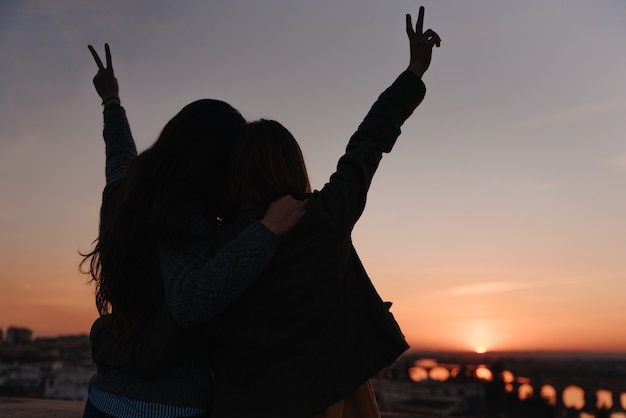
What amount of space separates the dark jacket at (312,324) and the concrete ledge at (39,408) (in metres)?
2.58

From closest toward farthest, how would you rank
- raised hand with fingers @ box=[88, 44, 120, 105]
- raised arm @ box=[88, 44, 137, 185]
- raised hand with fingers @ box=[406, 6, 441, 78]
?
raised hand with fingers @ box=[406, 6, 441, 78] → raised arm @ box=[88, 44, 137, 185] → raised hand with fingers @ box=[88, 44, 120, 105]

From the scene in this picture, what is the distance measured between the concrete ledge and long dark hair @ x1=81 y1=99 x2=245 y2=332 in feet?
7.82

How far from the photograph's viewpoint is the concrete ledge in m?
3.76

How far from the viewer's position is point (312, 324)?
5.16 ft

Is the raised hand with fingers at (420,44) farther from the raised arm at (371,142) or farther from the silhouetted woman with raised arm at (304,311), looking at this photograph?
the silhouetted woman with raised arm at (304,311)

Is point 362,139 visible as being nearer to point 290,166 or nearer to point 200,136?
point 290,166

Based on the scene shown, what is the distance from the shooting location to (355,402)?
1.65 m

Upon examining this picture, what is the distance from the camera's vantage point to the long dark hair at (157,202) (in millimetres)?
1651

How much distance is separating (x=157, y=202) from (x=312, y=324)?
50cm

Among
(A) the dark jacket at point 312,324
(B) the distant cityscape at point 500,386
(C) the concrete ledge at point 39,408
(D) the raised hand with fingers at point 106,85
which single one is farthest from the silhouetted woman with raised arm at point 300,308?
(B) the distant cityscape at point 500,386

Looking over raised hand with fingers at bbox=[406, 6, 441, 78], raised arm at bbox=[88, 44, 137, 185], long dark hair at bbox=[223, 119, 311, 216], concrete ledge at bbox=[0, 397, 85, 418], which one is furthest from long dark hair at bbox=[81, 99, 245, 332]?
concrete ledge at bbox=[0, 397, 85, 418]

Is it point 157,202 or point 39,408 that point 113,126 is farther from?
point 39,408

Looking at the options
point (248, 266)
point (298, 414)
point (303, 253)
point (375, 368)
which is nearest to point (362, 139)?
point (303, 253)

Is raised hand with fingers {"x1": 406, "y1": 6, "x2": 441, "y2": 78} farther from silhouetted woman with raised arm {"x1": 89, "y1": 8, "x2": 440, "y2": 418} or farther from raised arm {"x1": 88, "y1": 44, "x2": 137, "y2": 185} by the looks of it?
raised arm {"x1": 88, "y1": 44, "x2": 137, "y2": 185}
